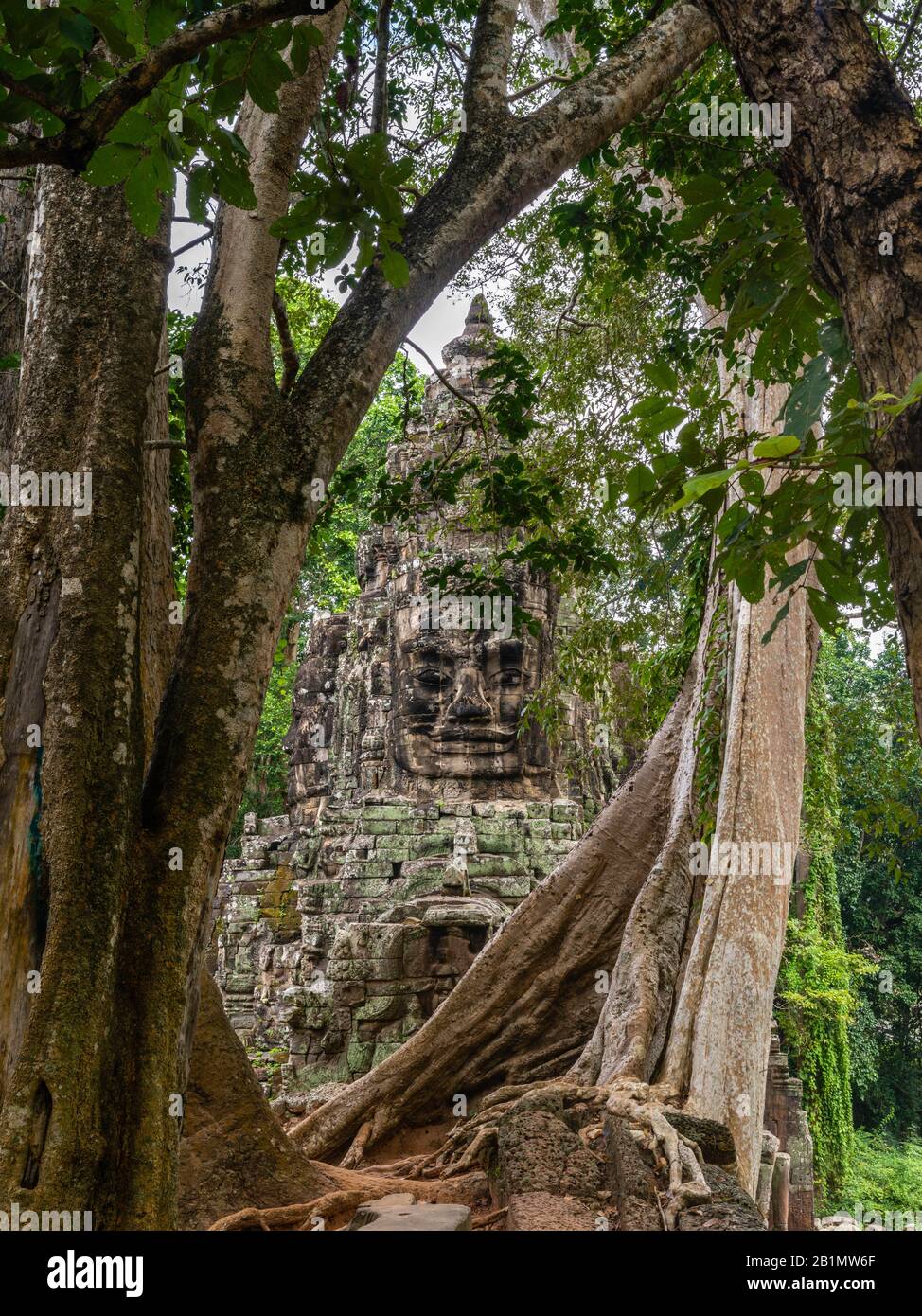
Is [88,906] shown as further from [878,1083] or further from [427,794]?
[878,1083]

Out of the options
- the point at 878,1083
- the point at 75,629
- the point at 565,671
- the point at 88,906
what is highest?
the point at 565,671

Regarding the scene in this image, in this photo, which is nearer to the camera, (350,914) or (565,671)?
(565,671)

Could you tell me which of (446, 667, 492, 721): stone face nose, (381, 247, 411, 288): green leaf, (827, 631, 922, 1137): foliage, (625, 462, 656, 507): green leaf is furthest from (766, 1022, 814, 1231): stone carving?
(625, 462, 656, 507): green leaf

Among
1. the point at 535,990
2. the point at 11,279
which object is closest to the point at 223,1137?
the point at 535,990

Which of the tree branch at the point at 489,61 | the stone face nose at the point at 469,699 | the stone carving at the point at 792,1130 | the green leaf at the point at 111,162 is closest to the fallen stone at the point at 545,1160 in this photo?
the green leaf at the point at 111,162

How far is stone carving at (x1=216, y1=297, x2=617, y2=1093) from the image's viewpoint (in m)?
7.68

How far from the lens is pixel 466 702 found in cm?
1230

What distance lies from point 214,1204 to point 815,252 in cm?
366

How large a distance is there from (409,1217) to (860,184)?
3522 millimetres

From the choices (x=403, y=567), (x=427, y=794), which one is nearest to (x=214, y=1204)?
(x=427, y=794)

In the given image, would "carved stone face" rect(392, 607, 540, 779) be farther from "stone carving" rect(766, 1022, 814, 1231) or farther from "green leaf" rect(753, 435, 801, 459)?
"green leaf" rect(753, 435, 801, 459)

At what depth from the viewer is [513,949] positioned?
602cm

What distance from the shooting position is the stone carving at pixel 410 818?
768 centimetres

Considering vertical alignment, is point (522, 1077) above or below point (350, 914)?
below
